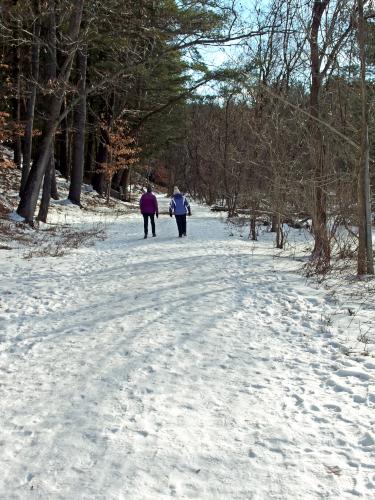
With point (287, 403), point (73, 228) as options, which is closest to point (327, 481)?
point (287, 403)

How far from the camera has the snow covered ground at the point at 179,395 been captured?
117 inches

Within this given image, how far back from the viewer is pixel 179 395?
4.12 meters

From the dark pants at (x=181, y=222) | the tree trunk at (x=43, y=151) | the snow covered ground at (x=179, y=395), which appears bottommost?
the snow covered ground at (x=179, y=395)

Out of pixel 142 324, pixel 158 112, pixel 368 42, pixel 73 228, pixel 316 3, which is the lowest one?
pixel 142 324

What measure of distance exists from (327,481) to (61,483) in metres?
1.74

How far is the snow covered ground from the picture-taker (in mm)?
2967

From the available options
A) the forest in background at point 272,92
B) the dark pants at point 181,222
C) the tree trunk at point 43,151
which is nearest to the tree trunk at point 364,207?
the forest in background at point 272,92

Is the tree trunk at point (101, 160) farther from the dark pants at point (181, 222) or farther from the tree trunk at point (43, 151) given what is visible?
the dark pants at point (181, 222)

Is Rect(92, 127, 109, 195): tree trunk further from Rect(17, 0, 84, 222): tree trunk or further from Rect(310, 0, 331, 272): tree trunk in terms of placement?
Rect(310, 0, 331, 272): tree trunk

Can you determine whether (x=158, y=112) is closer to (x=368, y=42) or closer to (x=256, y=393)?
(x=368, y=42)

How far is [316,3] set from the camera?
429 inches

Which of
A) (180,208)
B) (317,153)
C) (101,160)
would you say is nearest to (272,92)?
(317,153)

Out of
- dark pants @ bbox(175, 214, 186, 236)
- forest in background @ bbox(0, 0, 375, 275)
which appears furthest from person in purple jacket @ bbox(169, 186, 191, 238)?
forest in background @ bbox(0, 0, 375, 275)

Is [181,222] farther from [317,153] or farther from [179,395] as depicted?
[179,395]
